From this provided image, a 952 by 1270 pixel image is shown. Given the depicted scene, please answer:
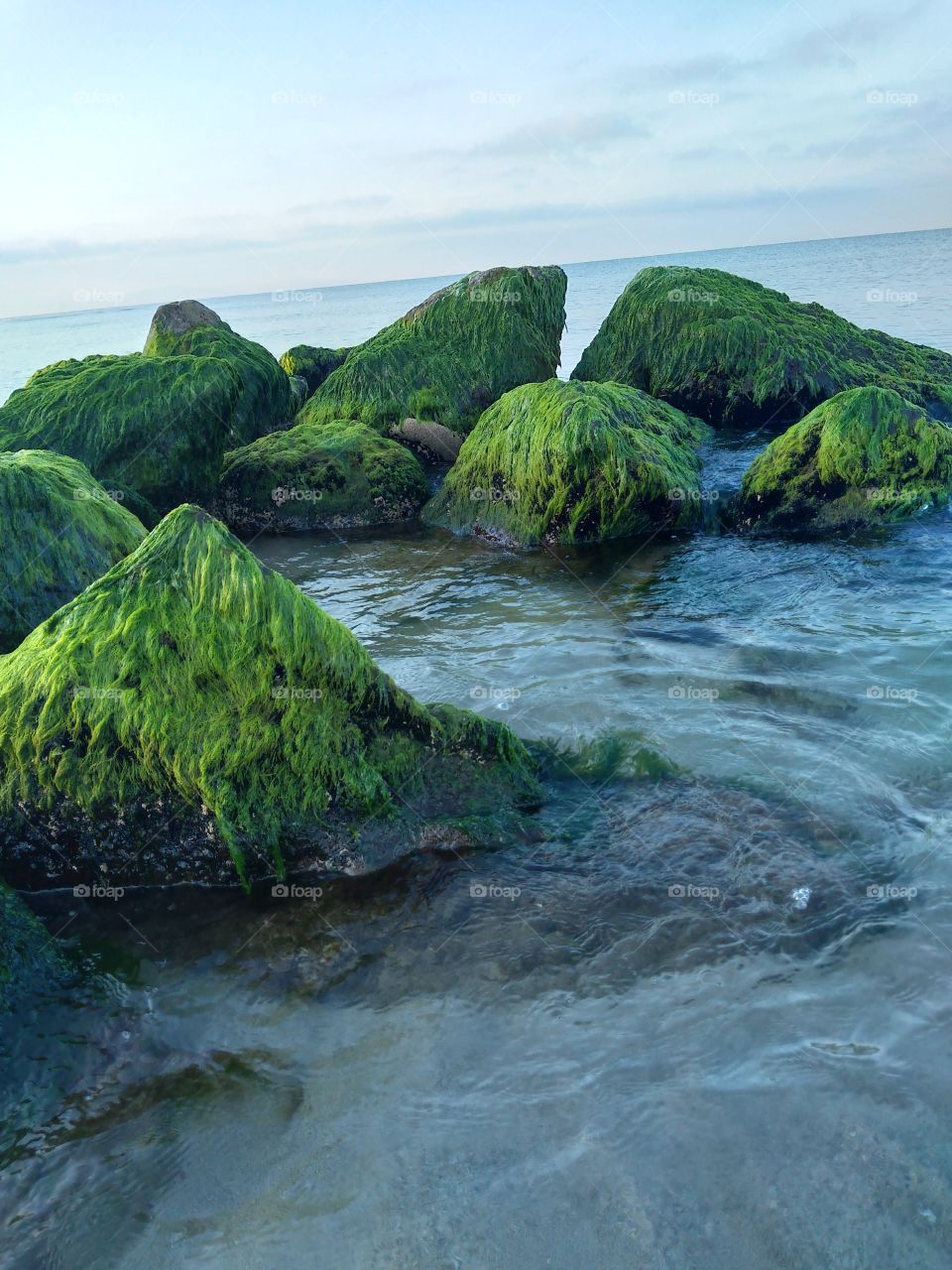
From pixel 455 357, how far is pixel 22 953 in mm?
11270

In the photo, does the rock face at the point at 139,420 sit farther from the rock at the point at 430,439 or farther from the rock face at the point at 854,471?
the rock face at the point at 854,471

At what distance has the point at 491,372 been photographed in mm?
13570

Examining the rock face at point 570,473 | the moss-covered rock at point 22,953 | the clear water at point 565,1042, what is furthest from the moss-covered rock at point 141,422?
the moss-covered rock at point 22,953

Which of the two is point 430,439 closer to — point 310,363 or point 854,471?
point 310,363

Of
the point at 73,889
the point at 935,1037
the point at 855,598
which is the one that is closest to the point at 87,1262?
the point at 73,889

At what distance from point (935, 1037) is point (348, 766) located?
2805 millimetres

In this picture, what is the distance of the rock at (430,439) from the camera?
1314 centimetres

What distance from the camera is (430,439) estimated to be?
13180mm

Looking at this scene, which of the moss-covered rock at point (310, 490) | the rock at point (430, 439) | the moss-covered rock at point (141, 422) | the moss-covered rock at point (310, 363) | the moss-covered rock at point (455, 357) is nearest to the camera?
the moss-covered rock at point (141, 422)

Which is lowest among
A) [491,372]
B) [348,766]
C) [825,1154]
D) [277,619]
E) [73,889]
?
[825,1154]

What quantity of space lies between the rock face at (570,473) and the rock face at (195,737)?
18.9 feet

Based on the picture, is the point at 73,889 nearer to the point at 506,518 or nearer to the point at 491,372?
the point at 506,518

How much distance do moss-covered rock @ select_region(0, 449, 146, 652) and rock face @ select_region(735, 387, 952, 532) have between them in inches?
261

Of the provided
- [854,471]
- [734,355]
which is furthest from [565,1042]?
[734,355]
